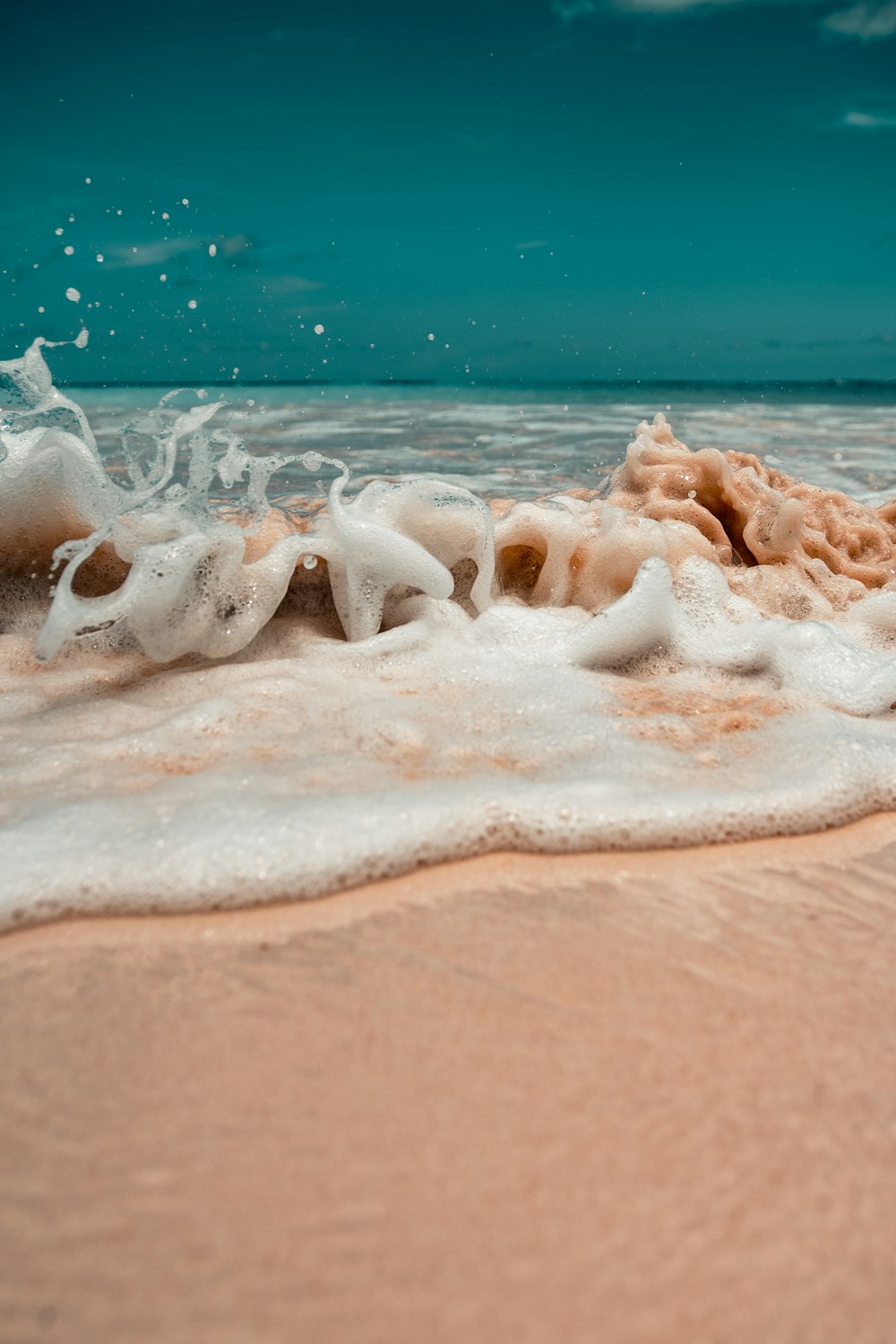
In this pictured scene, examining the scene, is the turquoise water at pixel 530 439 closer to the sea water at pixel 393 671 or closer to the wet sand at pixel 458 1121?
the sea water at pixel 393 671

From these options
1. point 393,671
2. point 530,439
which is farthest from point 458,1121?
point 530,439

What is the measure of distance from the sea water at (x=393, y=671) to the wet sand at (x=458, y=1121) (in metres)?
0.17

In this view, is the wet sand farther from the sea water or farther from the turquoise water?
the turquoise water

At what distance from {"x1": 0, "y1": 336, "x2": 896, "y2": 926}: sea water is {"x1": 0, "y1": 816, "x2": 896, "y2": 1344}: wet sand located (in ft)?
0.54

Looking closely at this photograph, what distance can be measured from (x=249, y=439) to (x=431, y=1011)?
27.7ft

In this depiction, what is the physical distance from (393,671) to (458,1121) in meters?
1.43

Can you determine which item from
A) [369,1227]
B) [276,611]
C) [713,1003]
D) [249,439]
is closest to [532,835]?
[713,1003]

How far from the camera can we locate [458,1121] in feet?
3.24

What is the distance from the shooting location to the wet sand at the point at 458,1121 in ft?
2.66

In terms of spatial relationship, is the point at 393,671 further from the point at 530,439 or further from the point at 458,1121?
the point at 530,439

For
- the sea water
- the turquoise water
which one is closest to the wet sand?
the sea water

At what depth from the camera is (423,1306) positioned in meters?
0.80

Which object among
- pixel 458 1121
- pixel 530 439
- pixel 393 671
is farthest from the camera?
pixel 530 439

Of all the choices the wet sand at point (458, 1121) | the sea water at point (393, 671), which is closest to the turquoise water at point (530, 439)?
the sea water at point (393, 671)
